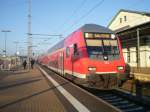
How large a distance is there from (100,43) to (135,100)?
3.50 meters

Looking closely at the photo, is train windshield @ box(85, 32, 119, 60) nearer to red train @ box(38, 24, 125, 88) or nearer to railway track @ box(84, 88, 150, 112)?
red train @ box(38, 24, 125, 88)

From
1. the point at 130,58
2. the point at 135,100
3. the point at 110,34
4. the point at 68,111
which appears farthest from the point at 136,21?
the point at 68,111

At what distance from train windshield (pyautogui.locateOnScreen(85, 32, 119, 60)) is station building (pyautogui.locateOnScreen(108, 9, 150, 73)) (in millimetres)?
6202

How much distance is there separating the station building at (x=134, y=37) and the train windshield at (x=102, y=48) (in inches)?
244

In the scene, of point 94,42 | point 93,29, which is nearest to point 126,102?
point 94,42

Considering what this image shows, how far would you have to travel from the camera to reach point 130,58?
1236 inches

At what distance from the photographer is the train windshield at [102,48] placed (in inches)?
494

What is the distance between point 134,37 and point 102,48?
14.4 metres

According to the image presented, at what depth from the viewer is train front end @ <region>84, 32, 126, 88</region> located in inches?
471

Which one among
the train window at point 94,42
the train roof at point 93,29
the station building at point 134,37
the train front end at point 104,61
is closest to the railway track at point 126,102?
the train front end at point 104,61

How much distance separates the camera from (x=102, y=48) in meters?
12.8

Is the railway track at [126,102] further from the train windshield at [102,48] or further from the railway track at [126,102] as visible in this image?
the train windshield at [102,48]

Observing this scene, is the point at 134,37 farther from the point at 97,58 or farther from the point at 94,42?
the point at 97,58

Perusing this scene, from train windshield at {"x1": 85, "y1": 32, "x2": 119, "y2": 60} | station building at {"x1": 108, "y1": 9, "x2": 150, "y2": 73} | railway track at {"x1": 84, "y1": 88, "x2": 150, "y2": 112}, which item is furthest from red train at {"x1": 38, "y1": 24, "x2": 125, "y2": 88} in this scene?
station building at {"x1": 108, "y1": 9, "x2": 150, "y2": 73}
